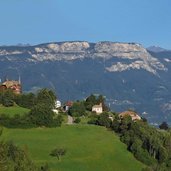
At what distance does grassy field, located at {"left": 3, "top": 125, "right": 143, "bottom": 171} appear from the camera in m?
95.1

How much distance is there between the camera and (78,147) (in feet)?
342

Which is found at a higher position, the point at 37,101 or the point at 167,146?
the point at 37,101

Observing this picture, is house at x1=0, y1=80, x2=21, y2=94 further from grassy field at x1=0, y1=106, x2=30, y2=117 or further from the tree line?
grassy field at x1=0, y1=106, x2=30, y2=117

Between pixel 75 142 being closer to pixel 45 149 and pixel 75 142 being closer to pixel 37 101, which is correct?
pixel 45 149

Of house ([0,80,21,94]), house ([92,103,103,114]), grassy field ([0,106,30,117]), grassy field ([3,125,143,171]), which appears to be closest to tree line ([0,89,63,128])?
grassy field ([3,125,143,171])

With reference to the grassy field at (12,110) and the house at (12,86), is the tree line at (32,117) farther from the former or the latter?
the house at (12,86)

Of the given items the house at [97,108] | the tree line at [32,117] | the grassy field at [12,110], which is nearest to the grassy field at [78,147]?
the tree line at [32,117]

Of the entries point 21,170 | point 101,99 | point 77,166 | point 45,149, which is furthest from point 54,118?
point 21,170

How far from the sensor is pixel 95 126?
393 feet

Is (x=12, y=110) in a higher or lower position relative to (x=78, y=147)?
higher

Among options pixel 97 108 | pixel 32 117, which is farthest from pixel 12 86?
pixel 32 117

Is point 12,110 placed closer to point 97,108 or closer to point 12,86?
point 97,108

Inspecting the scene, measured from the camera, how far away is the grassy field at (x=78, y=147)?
9512 centimetres

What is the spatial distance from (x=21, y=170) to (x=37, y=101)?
7216 cm
